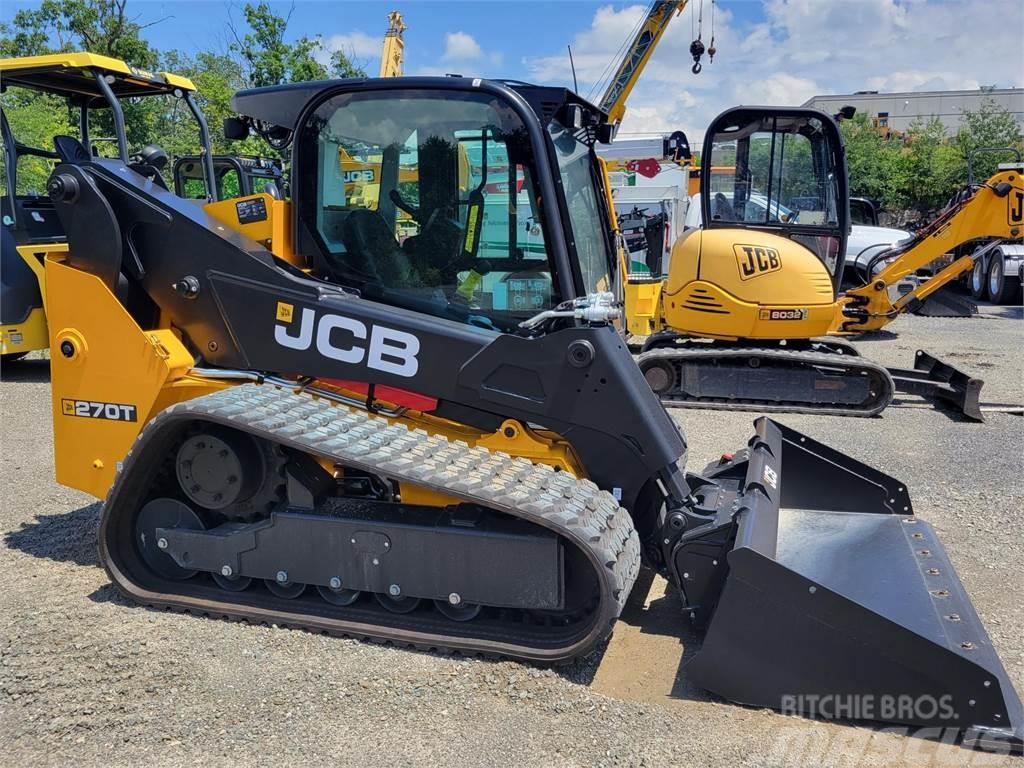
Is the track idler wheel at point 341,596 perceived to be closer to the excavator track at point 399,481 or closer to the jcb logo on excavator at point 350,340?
the excavator track at point 399,481

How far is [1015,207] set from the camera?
9.02 m

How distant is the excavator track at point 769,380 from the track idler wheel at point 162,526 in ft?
17.1

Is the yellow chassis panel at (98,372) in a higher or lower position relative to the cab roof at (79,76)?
lower

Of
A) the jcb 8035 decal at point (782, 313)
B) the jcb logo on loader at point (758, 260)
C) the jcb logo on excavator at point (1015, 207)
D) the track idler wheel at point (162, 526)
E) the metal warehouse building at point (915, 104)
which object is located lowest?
the track idler wheel at point (162, 526)

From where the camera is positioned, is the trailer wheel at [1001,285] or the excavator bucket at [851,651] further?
the trailer wheel at [1001,285]

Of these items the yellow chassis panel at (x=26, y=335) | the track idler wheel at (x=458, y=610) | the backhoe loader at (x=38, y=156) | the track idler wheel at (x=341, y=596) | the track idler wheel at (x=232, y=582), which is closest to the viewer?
the track idler wheel at (x=458, y=610)

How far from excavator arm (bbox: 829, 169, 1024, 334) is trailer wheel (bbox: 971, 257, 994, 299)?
7662 mm

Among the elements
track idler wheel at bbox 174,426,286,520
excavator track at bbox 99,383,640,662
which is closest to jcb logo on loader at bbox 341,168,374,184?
excavator track at bbox 99,383,640,662

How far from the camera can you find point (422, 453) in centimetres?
336

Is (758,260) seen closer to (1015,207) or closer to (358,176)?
(1015,207)

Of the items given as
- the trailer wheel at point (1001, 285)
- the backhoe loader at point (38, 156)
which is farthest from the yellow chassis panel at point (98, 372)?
the trailer wheel at point (1001, 285)

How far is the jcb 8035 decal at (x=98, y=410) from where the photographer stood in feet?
12.8

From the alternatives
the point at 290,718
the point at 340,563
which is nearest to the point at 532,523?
the point at 340,563

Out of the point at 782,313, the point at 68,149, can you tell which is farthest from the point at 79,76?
the point at 782,313
